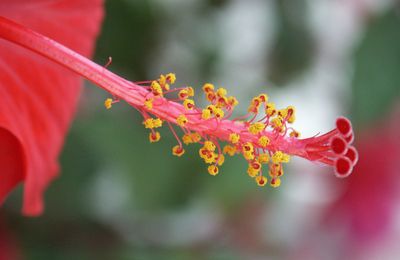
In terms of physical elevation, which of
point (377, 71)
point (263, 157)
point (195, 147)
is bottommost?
point (263, 157)

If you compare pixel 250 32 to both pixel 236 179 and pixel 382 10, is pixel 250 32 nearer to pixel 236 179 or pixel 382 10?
pixel 382 10

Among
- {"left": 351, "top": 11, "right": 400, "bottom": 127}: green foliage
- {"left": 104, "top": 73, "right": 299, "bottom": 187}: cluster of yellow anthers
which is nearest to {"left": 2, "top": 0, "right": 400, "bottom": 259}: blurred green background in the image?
{"left": 351, "top": 11, "right": 400, "bottom": 127}: green foliage

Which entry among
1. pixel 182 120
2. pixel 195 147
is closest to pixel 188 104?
pixel 182 120

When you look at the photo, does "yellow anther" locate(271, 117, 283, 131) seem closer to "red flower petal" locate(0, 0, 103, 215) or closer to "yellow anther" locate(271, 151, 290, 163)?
"yellow anther" locate(271, 151, 290, 163)

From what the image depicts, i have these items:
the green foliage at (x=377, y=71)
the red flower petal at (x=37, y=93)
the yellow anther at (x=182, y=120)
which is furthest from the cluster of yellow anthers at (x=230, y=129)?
the green foliage at (x=377, y=71)

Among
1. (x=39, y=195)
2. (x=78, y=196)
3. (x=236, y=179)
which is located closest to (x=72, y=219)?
(x=78, y=196)

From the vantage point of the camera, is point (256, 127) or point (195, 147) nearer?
point (256, 127)

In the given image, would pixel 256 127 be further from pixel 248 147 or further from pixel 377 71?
pixel 377 71
